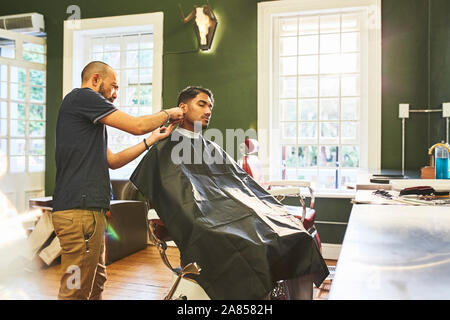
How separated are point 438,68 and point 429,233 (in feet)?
9.88

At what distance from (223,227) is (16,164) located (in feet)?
13.2

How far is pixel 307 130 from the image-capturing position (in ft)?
13.7

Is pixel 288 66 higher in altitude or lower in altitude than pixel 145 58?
lower

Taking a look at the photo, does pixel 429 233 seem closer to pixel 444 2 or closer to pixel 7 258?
pixel 444 2

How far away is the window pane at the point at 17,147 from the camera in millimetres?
4726

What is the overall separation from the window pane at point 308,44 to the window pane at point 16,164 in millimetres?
3566

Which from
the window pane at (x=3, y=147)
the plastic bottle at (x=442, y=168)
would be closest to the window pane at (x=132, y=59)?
the window pane at (x=3, y=147)

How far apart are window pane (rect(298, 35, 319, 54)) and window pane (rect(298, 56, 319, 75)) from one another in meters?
0.06

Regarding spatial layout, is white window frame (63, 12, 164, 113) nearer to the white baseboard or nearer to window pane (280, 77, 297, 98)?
window pane (280, 77, 297, 98)

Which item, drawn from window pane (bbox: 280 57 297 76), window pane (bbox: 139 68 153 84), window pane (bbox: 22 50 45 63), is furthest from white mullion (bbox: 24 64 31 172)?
window pane (bbox: 280 57 297 76)

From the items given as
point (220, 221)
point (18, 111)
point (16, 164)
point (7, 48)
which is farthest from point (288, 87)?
point (7, 48)

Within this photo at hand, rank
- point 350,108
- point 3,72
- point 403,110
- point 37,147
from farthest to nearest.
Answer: point 37,147
point 3,72
point 350,108
point 403,110

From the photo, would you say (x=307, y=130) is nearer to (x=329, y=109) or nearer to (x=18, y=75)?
(x=329, y=109)
